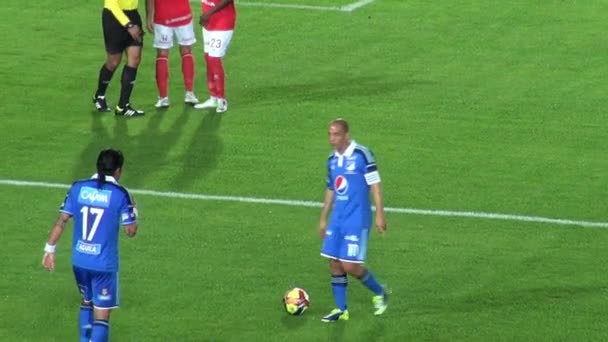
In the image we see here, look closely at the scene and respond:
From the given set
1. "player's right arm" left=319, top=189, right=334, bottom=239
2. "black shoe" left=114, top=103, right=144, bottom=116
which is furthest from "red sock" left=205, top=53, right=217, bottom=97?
"player's right arm" left=319, top=189, right=334, bottom=239

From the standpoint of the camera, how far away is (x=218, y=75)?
2236cm

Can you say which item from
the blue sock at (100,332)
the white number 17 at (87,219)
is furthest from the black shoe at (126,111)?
the blue sock at (100,332)

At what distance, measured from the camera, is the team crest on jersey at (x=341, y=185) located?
48.1 feet

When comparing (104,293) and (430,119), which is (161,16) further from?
(104,293)

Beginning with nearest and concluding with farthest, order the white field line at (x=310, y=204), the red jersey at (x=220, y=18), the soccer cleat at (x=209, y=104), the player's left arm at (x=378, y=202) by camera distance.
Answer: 1. the player's left arm at (x=378, y=202)
2. the white field line at (x=310, y=204)
3. the red jersey at (x=220, y=18)
4. the soccer cleat at (x=209, y=104)

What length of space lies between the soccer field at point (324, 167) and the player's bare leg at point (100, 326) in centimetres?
115

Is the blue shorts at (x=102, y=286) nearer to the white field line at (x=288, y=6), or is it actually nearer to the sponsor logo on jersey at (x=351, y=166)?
the sponsor logo on jersey at (x=351, y=166)

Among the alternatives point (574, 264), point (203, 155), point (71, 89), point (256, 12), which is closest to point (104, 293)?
point (574, 264)

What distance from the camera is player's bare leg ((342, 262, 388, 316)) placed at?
14828 millimetres

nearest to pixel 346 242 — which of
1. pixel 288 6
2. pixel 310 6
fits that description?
pixel 310 6

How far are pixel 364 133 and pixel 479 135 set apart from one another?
163cm

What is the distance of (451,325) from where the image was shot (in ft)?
49.3

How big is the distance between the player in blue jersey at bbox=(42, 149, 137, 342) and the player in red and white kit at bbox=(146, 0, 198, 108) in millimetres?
8962

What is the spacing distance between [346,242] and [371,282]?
603mm
